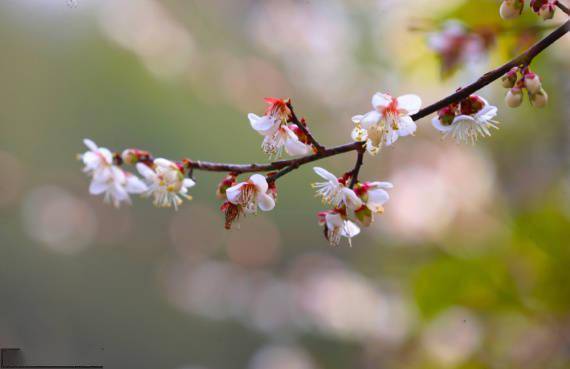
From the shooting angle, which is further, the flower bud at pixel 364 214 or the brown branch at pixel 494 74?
the flower bud at pixel 364 214

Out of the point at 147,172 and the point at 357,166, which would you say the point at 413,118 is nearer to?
the point at 357,166

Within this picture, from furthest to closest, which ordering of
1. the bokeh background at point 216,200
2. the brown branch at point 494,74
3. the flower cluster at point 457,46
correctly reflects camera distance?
1. the bokeh background at point 216,200
2. the flower cluster at point 457,46
3. the brown branch at point 494,74

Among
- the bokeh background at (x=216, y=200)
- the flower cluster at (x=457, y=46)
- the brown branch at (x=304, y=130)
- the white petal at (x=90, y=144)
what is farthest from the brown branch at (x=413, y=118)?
the bokeh background at (x=216, y=200)

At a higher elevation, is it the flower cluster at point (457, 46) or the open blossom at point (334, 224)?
the flower cluster at point (457, 46)

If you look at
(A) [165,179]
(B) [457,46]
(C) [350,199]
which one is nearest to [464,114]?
(C) [350,199]

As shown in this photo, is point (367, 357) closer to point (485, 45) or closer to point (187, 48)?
point (187, 48)

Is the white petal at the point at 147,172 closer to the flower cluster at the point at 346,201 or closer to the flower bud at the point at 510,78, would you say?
the flower cluster at the point at 346,201

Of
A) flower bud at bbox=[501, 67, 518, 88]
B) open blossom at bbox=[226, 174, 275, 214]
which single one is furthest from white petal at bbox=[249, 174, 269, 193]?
flower bud at bbox=[501, 67, 518, 88]

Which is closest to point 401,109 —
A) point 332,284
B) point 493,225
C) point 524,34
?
point 524,34
